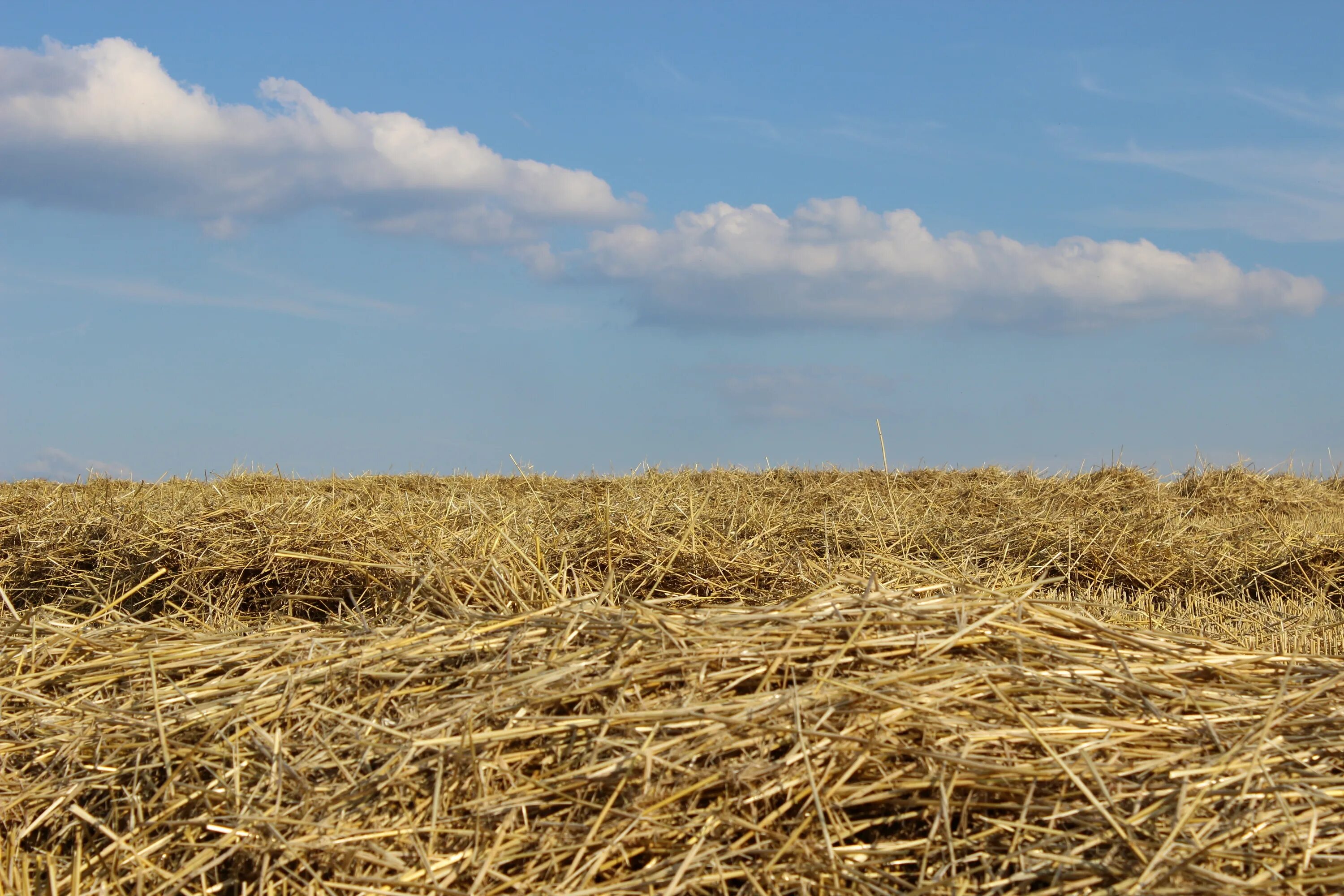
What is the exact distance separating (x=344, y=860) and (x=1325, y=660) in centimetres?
268

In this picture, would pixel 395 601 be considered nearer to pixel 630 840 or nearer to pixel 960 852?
pixel 630 840

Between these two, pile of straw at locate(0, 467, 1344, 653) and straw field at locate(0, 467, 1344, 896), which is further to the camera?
pile of straw at locate(0, 467, 1344, 653)

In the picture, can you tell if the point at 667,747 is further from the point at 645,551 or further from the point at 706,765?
the point at 645,551

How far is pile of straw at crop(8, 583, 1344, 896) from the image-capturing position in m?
Result: 2.09

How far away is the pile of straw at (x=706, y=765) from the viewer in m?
2.09

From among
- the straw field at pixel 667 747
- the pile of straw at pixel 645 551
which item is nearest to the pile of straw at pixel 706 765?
the straw field at pixel 667 747

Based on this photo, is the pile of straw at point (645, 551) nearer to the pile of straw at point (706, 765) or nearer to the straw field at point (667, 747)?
the straw field at point (667, 747)

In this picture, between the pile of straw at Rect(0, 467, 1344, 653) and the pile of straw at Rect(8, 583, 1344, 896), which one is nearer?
the pile of straw at Rect(8, 583, 1344, 896)

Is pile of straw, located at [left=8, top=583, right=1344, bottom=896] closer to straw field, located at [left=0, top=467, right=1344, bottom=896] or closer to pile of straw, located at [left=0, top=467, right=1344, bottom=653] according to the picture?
straw field, located at [left=0, top=467, right=1344, bottom=896]

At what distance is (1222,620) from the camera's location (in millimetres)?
4719

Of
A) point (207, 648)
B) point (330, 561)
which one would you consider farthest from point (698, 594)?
point (207, 648)

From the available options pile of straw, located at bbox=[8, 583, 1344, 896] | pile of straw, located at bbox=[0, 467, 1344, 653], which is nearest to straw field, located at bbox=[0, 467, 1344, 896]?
pile of straw, located at bbox=[8, 583, 1344, 896]

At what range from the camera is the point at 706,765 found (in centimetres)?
221

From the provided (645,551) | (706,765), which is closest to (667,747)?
(706,765)
